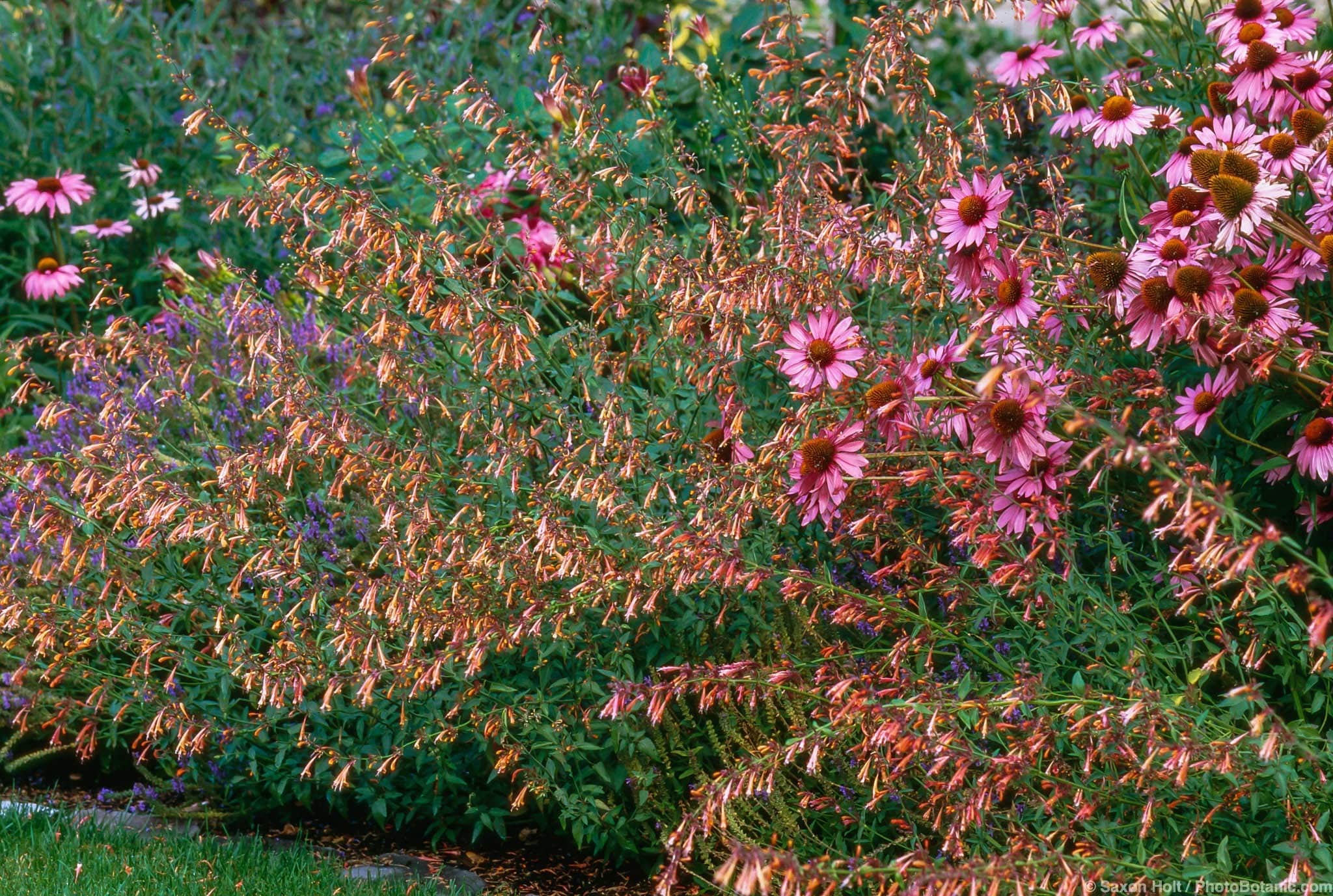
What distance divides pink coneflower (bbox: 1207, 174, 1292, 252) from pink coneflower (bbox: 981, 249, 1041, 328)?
41 centimetres

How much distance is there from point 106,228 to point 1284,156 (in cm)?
473

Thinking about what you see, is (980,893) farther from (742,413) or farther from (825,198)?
(825,198)

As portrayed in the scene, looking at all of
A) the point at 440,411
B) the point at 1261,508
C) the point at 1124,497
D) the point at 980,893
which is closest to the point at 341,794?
the point at 440,411

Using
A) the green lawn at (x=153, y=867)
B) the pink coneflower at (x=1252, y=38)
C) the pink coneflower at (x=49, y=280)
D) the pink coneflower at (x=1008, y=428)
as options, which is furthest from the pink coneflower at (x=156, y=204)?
the pink coneflower at (x=1252, y=38)

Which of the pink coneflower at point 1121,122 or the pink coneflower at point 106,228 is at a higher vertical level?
the pink coneflower at point 106,228

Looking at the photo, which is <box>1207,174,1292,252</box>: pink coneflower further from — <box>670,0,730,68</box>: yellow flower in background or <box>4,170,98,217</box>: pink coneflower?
<box>4,170,98,217</box>: pink coneflower

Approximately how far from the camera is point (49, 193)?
217 inches

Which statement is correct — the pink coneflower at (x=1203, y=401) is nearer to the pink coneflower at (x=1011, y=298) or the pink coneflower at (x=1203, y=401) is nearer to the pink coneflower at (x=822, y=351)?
the pink coneflower at (x=1011, y=298)

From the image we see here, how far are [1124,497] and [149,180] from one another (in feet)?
14.9

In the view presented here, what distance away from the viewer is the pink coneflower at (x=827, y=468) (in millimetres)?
2902

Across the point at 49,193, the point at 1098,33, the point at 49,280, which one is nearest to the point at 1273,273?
the point at 1098,33

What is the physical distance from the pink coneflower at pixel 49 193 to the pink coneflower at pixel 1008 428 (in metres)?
4.09

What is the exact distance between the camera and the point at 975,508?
2.84 m

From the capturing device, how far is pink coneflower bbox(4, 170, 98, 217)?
545 centimetres
